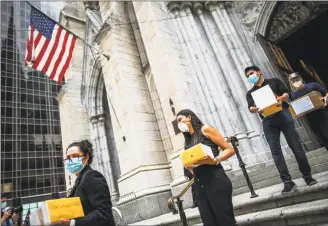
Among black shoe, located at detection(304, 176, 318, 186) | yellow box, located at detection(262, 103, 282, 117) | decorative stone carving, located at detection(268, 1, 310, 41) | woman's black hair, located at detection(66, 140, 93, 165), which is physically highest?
decorative stone carving, located at detection(268, 1, 310, 41)

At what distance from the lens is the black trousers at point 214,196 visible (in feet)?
6.60

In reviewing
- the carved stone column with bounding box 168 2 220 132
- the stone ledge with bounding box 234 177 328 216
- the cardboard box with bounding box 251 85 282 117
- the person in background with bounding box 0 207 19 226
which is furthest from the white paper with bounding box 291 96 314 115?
the person in background with bounding box 0 207 19 226

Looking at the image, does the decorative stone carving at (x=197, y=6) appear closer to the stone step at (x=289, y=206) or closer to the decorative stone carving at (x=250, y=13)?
the decorative stone carving at (x=250, y=13)

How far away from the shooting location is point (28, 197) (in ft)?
76.6

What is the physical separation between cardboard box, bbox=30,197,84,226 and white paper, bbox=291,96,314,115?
342 centimetres

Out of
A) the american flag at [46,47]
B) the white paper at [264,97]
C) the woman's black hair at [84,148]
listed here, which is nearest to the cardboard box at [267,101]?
the white paper at [264,97]

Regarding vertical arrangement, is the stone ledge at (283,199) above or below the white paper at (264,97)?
below

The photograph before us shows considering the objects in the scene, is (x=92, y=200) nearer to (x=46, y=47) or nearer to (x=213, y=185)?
(x=213, y=185)

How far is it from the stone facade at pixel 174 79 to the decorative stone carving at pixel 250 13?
3cm

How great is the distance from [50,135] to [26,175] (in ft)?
17.0

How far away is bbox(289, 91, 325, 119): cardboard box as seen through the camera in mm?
3500

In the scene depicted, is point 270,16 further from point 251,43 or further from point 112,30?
point 112,30

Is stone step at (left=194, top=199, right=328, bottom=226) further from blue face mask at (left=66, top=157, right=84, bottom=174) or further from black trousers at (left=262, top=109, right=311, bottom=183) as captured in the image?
blue face mask at (left=66, top=157, right=84, bottom=174)

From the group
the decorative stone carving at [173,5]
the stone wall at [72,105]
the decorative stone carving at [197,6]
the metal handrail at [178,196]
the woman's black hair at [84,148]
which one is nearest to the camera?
the woman's black hair at [84,148]
